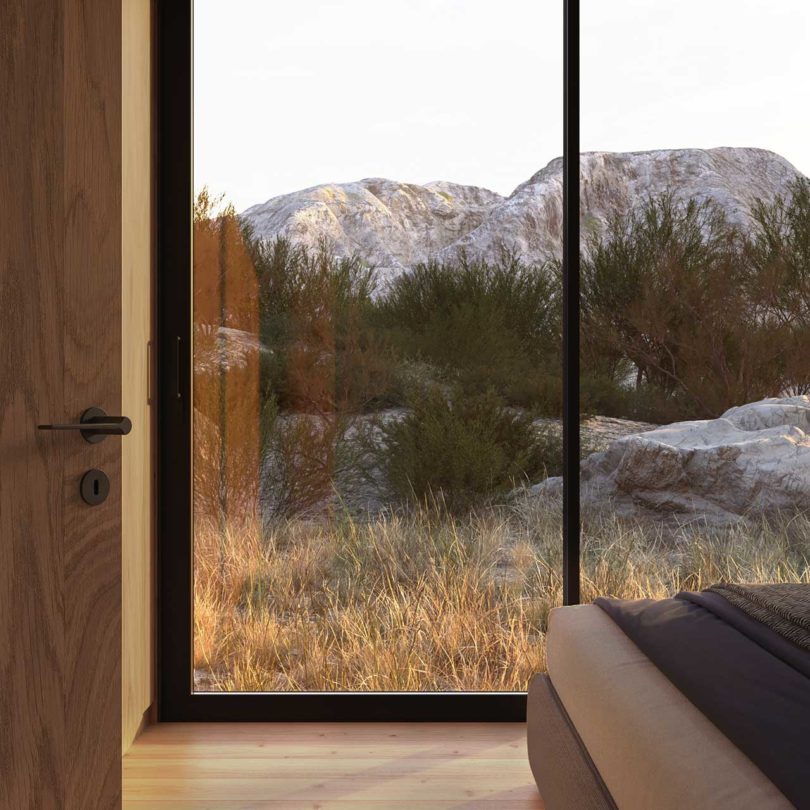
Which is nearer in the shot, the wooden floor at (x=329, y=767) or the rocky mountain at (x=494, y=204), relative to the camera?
the wooden floor at (x=329, y=767)

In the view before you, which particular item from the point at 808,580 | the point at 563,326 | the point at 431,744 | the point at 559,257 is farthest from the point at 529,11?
the point at 431,744

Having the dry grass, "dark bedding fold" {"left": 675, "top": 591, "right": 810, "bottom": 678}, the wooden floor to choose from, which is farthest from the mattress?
A: the dry grass

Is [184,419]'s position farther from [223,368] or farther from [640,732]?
[640,732]

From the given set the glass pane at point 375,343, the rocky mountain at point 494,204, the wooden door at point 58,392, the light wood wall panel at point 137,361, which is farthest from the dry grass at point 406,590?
the wooden door at point 58,392

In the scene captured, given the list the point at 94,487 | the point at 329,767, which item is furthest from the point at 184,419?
the point at 94,487

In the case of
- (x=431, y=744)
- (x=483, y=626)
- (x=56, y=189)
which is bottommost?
(x=431, y=744)

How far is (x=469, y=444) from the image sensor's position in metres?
2.60

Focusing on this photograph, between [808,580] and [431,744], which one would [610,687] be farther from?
[808,580]

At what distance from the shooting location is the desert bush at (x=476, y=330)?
102 inches

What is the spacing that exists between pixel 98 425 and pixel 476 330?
1.57 m

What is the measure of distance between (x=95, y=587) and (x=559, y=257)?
6.13ft

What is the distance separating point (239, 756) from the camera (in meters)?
2.24

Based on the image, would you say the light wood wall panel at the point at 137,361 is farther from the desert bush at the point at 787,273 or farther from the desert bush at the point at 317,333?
the desert bush at the point at 787,273

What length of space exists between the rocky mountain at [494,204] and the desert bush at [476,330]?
3.0 inches
